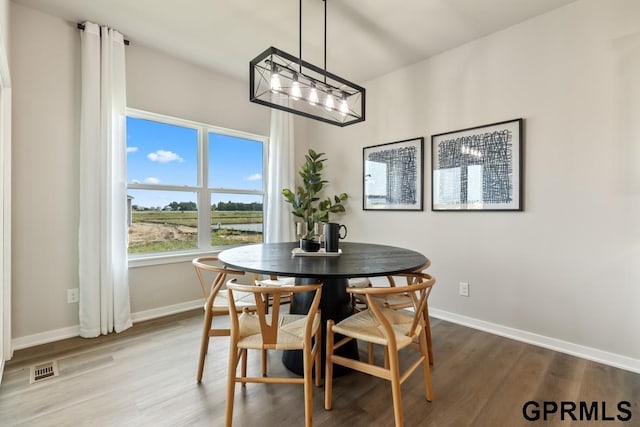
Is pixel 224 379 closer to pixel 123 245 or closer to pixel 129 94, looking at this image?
pixel 123 245

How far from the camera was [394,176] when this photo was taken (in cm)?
345

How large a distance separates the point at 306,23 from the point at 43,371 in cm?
330

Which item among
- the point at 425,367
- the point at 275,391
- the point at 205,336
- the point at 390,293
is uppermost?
the point at 390,293

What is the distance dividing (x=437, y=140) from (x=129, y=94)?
123 inches

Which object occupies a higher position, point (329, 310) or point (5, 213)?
point (5, 213)

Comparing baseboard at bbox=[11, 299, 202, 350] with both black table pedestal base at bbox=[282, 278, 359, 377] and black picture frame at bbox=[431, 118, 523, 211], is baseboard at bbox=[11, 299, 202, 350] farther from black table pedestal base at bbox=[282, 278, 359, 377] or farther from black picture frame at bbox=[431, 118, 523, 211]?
black picture frame at bbox=[431, 118, 523, 211]

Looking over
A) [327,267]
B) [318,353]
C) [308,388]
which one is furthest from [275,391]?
[327,267]

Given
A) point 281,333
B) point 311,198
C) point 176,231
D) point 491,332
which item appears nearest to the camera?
point 281,333

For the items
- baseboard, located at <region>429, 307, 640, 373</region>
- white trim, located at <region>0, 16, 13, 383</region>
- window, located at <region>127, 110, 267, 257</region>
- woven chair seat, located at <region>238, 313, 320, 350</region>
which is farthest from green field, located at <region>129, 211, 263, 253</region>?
baseboard, located at <region>429, 307, 640, 373</region>

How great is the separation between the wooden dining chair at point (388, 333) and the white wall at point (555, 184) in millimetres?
1380

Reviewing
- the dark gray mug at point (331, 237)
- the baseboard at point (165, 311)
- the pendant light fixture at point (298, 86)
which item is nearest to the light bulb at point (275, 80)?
the pendant light fixture at point (298, 86)

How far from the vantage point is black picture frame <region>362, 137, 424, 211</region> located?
10.7 feet

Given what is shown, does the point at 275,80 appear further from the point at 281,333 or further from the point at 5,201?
the point at 5,201

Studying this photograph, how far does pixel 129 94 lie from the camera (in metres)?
2.91
